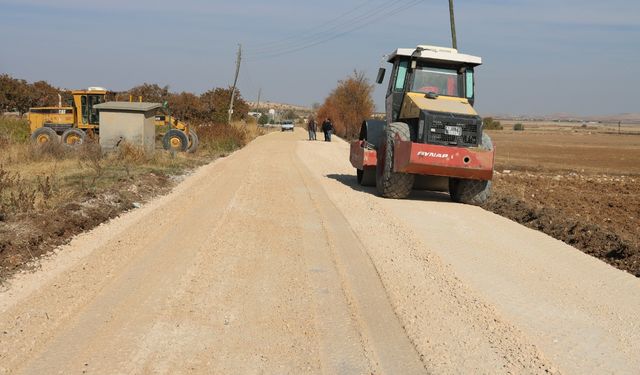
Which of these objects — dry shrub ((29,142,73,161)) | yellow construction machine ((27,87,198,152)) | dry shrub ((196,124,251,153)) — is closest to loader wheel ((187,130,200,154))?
yellow construction machine ((27,87,198,152))

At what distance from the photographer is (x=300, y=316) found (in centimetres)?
612

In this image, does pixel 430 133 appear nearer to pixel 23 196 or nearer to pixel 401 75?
pixel 401 75

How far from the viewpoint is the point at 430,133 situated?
14.0 m

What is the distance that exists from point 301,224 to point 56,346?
19.7 feet

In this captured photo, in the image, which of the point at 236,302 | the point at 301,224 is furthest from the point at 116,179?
the point at 236,302

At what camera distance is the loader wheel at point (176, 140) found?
28141 mm

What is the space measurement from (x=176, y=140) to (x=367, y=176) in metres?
13.5

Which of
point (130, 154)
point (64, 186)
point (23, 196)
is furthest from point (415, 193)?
point (130, 154)

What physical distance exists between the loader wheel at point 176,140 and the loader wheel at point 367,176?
493 inches

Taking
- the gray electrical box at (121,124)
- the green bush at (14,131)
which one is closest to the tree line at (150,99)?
the green bush at (14,131)

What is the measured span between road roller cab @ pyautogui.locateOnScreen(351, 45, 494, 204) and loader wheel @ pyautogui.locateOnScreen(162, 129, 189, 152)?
1310 centimetres

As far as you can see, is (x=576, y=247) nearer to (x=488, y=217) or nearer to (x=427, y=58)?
(x=488, y=217)

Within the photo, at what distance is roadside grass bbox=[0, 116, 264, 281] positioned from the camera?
8.80m

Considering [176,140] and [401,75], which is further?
[176,140]
